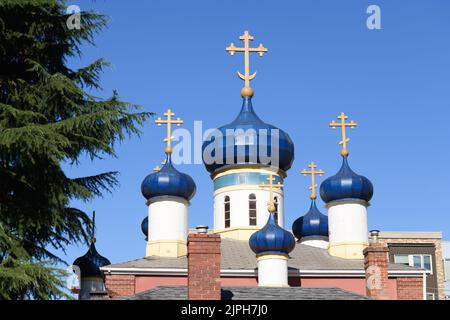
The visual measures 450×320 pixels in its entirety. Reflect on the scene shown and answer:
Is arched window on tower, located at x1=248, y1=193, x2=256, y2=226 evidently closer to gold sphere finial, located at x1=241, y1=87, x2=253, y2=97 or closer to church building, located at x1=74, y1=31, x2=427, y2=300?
church building, located at x1=74, y1=31, x2=427, y2=300

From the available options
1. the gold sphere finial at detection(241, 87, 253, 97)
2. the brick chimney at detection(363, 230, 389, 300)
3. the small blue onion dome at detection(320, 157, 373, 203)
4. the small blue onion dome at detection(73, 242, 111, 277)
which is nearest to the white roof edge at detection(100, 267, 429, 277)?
the small blue onion dome at detection(320, 157, 373, 203)

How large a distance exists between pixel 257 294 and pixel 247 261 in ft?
31.0

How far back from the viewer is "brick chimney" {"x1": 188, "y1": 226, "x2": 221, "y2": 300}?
1838 cm

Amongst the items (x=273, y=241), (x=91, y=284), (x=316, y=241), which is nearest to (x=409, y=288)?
(x=273, y=241)

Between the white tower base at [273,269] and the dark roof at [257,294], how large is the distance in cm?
630

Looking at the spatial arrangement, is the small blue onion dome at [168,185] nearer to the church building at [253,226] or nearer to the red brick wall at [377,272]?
the church building at [253,226]

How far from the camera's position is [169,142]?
32.6 meters

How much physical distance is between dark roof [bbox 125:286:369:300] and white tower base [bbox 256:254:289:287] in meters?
6.30

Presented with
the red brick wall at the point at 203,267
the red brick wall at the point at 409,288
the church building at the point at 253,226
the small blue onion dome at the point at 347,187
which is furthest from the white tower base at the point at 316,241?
the red brick wall at the point at 203,267

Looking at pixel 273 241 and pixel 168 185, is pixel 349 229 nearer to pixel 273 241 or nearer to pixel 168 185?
pixel 273 241

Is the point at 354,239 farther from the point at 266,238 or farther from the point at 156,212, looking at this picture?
the point at 156,212

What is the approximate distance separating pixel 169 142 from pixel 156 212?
8.67 ft

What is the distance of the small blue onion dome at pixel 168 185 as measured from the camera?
3152 centimetres
